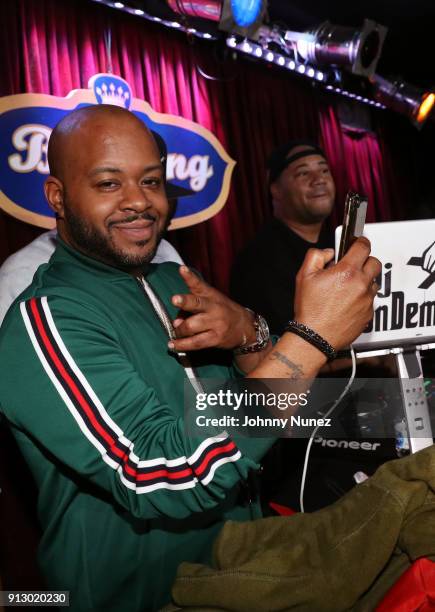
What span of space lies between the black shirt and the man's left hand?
94 cm

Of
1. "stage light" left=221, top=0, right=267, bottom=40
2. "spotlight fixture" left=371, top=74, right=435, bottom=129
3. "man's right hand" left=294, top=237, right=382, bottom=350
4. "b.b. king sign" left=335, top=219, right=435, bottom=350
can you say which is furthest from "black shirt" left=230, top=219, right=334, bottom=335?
"spotlight fixture" left=371, top=74, right=435, bottom=129

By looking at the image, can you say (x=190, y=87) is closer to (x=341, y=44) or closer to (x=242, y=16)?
(x=242, y=16)

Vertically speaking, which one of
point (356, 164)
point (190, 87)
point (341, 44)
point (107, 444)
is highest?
point (341, 44)

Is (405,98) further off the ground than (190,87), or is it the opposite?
(405,98)

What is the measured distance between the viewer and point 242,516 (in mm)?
1091

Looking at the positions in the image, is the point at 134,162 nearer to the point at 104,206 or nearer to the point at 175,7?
the point at 104,206

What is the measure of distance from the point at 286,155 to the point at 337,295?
207 centimetres

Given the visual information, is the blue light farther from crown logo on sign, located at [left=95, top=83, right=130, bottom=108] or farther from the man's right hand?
the man's right hand

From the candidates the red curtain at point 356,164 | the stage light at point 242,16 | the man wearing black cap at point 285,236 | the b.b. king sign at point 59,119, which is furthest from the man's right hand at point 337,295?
the red curtain at point 356,164

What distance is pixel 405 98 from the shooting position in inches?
187

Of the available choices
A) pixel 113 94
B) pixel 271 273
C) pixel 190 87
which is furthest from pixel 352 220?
pixel 190 87

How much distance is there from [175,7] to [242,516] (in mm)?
2638

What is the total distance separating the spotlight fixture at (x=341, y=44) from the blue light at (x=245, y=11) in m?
0.79

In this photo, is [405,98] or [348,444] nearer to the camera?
[348,444]
